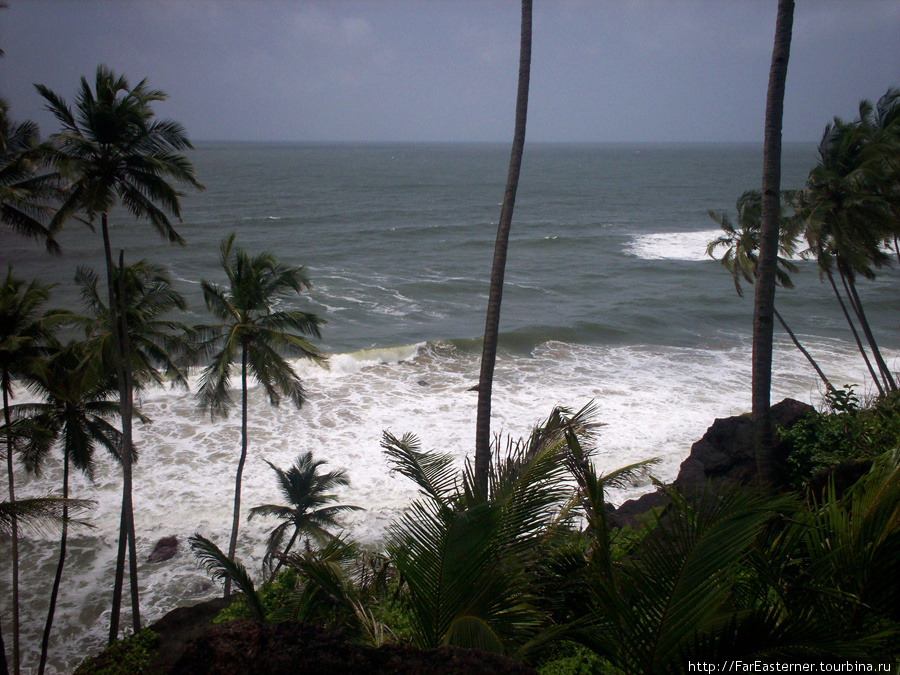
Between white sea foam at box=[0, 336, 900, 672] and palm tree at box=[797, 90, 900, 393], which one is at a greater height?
palm tree at box=[797, 90, 900, 393]

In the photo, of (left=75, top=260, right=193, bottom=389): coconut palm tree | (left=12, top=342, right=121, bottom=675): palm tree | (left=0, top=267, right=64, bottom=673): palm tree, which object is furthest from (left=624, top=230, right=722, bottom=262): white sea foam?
(left=0, top=267, right=64, bottom=673): palm tree

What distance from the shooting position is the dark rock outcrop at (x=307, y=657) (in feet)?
10.5

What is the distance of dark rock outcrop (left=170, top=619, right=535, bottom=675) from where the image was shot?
3.21m

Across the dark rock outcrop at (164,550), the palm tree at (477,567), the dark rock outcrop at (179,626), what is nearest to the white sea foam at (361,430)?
the dark rock outcrop at (164,550)

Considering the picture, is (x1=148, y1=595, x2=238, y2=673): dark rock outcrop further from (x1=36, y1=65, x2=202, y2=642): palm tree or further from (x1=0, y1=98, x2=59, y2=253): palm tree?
(x1=0, y1=98, x2=59, y2=253): palm tree

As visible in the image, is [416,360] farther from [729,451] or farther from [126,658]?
[126,658]

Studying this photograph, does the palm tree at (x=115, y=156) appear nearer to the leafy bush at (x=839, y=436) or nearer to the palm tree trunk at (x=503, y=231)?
the palm tree trunk at (x=503, y=231)

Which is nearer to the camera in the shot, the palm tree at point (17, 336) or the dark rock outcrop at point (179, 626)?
the dark rock outcrop at point (179, 626)

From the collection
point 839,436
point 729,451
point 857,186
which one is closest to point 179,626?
point 839,436

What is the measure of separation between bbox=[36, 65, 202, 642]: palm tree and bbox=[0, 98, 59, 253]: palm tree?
354mm

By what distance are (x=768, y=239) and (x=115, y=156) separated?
36.6 ft

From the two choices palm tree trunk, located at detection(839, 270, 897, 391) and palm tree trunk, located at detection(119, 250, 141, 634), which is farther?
palm tree trunk, located at detection(839, 270, 897, 391)

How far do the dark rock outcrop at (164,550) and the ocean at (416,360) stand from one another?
0.18 m

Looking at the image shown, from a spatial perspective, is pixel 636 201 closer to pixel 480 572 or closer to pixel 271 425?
pixel 271 425
